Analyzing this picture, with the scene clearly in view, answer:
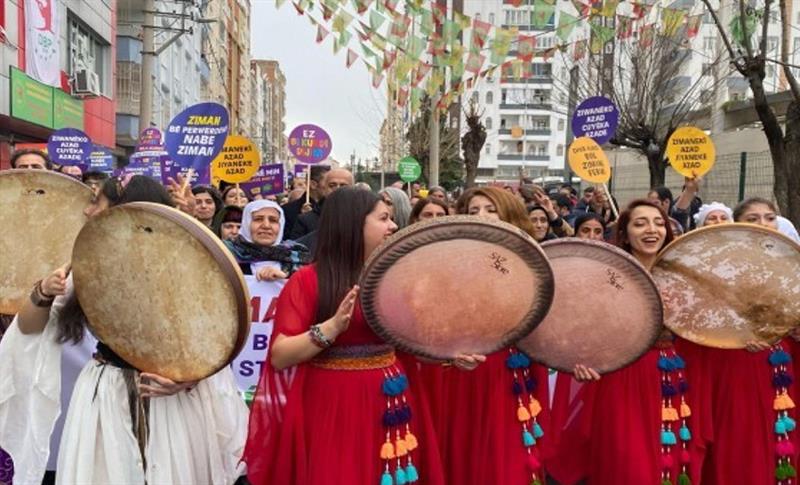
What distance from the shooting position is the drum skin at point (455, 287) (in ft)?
7.93

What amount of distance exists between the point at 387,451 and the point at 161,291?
1.00 metres

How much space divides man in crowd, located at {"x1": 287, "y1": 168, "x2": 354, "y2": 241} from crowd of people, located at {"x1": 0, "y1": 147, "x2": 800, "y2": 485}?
1.91 metres

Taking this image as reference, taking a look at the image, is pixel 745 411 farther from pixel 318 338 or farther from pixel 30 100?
pixel 30 100

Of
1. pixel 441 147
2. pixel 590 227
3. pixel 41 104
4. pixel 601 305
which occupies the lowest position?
pixel 601 305

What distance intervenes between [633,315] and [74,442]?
2.16 m

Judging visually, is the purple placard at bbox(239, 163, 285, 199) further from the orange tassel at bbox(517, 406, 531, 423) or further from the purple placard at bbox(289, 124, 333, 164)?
the orange tassel at bbox(517, 406, 531, 423)

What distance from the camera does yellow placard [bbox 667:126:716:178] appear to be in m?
7.02

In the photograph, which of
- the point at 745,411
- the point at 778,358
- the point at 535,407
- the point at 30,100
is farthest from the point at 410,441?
the point at 30,100

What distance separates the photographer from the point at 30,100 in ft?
53.2

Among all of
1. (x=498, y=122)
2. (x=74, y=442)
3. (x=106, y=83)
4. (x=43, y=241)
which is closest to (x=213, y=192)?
(x=43, y=241)

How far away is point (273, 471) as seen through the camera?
2721mm

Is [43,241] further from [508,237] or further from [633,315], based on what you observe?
[633,315]

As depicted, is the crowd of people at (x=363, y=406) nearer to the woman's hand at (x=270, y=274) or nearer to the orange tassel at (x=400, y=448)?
the orange tassel at (x=400, y=448)

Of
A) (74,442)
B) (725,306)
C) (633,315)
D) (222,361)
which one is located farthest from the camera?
(725,306)
